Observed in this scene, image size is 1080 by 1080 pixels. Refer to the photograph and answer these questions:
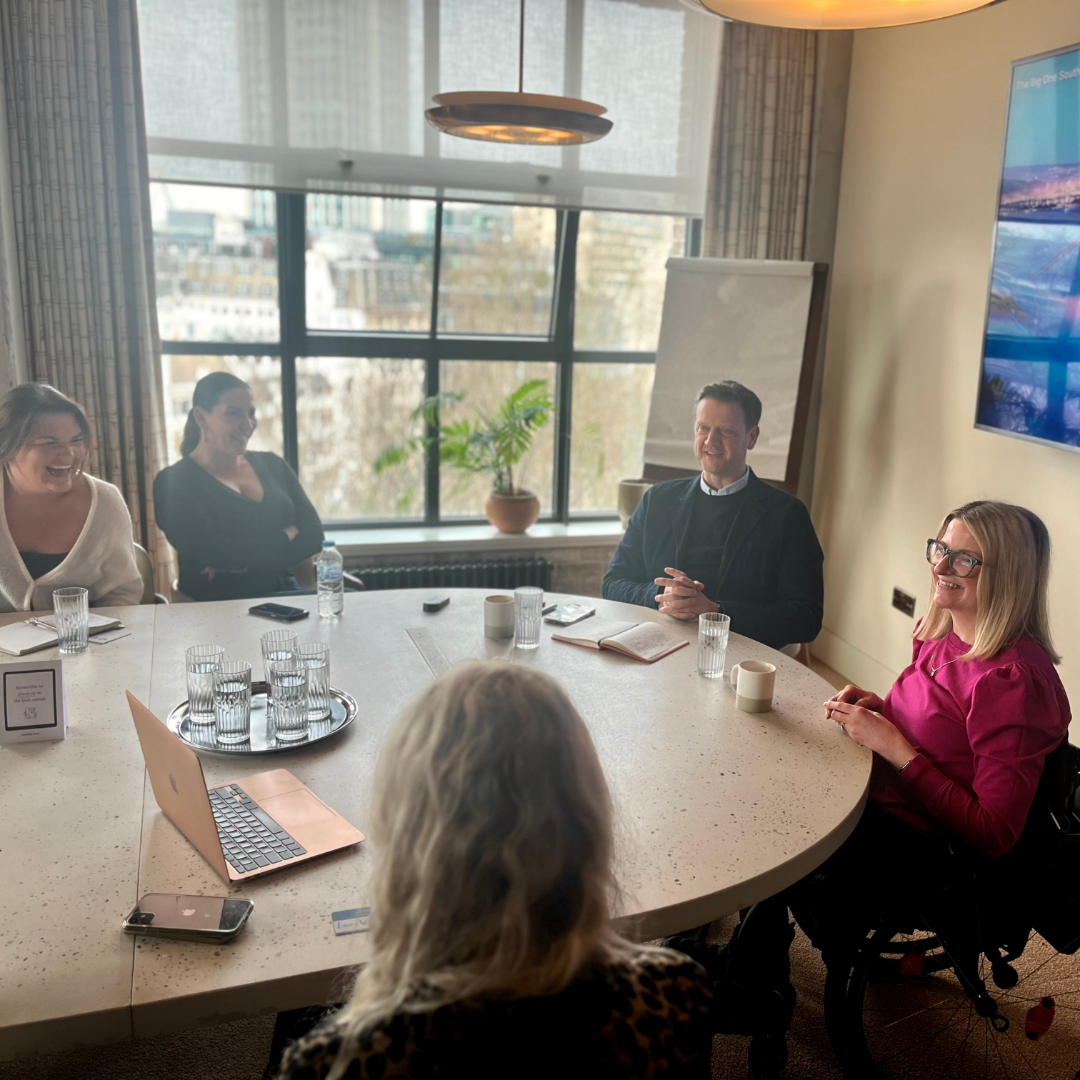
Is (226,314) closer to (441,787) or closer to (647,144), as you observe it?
(647,144)

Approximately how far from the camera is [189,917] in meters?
1.29

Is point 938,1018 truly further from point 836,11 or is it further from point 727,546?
point 836,11

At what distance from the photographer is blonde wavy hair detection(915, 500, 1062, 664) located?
1818 mm

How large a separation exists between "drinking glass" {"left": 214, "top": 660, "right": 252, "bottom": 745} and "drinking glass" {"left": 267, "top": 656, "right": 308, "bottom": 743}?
0.05m

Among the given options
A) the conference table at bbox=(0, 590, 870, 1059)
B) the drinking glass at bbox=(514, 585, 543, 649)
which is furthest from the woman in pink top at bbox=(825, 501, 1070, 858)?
the drinking glass at bbox=(514, 585, 543, 649)

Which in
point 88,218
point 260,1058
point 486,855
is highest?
point 88,218

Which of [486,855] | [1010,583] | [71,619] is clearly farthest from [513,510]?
[486,855]

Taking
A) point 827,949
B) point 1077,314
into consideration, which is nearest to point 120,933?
point 827,949

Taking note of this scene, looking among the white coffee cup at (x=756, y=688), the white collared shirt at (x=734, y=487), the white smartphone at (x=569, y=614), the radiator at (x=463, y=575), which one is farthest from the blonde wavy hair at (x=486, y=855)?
the radiator at (x=463, y=575)

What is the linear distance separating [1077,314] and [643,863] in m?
2.31

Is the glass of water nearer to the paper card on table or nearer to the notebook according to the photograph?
the paper card on table

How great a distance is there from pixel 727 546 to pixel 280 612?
1.26 meters

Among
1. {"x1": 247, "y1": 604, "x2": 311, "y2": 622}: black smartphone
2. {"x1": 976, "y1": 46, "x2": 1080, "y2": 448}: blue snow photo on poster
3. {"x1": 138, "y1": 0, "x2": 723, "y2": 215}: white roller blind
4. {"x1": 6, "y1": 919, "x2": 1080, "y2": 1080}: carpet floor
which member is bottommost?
{"x1": 6, "y1": 919, "x2": 1080, "y2": 1080}: carpet floor

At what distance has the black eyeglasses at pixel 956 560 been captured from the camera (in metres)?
1.88
